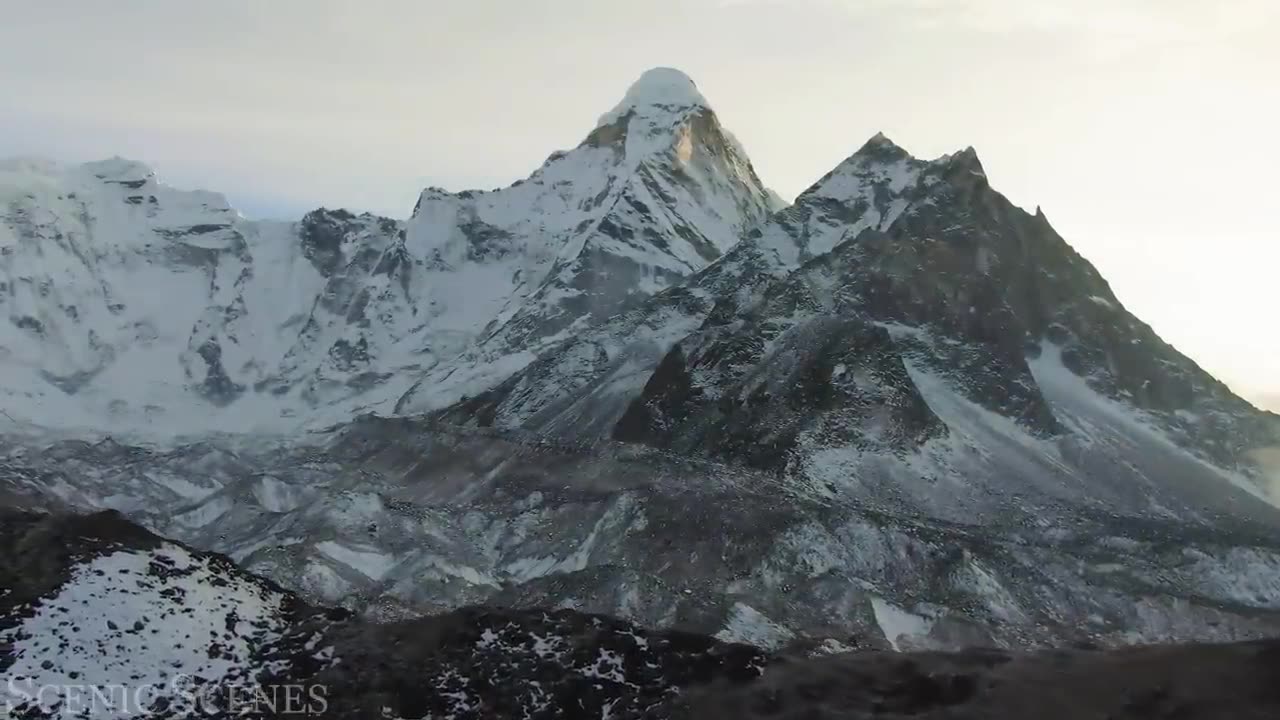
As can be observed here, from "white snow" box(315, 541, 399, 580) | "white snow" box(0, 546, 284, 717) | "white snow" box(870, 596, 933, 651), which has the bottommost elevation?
"white snow" box(315, 541, 399, 580)

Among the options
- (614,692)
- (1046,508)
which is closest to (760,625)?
(1046,508)

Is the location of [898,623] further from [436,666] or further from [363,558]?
[436,666]

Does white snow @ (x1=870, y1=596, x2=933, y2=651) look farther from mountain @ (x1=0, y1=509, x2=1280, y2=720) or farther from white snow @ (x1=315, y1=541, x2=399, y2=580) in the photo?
mountain @ (x1=0, y1=509, x2=1280, y2=720)

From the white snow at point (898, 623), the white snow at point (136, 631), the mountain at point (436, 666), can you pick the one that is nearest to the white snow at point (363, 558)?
the white snow at point (898, 623)

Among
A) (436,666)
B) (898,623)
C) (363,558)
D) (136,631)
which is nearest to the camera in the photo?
(136,631)

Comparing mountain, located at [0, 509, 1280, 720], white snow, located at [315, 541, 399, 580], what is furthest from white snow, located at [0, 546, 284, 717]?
white snow, located at [315, 541, 399, 580]

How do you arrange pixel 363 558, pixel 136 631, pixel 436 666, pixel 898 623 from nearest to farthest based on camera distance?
pixel 136 631 < pixel 436 666 < pixel 898 623 < pixel 363 558

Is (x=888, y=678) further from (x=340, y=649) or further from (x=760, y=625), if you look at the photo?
(x=760, y=625)

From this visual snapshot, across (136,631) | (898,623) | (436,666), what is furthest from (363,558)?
(436,666)
